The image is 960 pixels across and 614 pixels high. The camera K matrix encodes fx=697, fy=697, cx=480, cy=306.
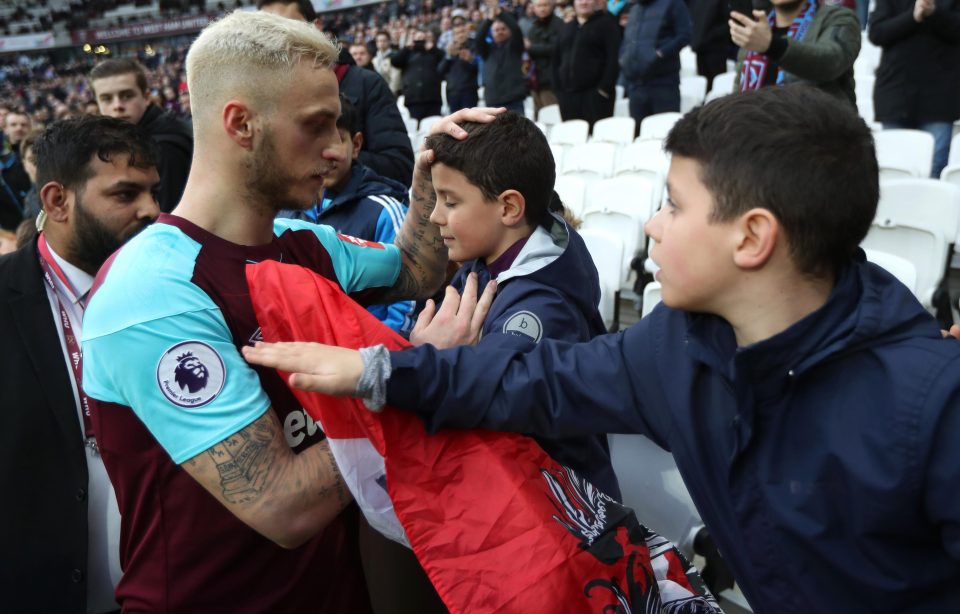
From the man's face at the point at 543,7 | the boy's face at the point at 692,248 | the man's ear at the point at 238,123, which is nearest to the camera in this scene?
the boy's face at the point at 692,248

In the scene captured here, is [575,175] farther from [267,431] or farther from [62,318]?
[267,431]

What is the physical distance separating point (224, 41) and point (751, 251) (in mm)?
1080

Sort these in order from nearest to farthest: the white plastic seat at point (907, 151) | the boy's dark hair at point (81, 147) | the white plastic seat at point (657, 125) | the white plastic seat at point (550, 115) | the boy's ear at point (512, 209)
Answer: the boy's ear at point (512, 209)
the boy's dark hair at point (81, 147)
the white plastic seat at point (907, 151)
the white plastic seat at point (657, 125)
the white plastic seat at point (550, 115)

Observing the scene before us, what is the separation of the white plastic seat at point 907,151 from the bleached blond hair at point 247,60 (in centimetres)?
427

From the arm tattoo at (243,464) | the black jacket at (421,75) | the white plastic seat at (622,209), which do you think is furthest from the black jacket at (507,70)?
the arm tattoo at (243,464)

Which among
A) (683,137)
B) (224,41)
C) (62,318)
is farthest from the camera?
(62,318)

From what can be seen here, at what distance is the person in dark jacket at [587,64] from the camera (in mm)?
7078

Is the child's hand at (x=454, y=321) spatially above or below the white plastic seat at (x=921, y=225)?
above

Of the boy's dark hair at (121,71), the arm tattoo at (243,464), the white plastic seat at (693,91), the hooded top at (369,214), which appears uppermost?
the boy's dark hair at (121,71)

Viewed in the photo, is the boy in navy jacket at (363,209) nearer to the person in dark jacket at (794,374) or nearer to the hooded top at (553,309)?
the hooded top at (553,309)

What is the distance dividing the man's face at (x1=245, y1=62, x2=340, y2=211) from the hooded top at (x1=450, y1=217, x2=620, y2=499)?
493mm

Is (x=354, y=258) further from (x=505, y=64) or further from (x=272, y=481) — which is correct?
(x=505, y=64)

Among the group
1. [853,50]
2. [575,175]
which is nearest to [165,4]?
[575,175]

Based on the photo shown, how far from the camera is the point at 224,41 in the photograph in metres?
1.39
